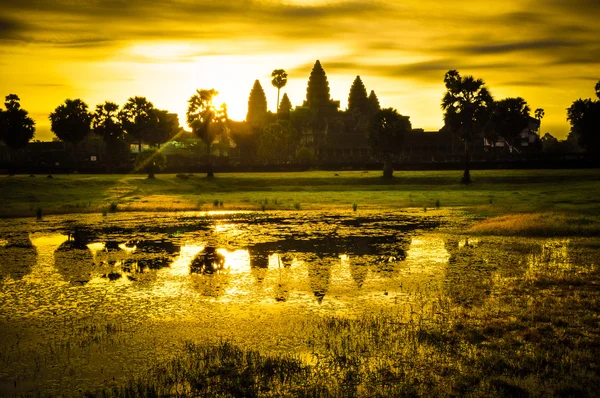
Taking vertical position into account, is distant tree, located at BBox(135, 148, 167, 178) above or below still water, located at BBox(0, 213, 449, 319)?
above

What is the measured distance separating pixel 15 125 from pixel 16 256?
8133 centimetres

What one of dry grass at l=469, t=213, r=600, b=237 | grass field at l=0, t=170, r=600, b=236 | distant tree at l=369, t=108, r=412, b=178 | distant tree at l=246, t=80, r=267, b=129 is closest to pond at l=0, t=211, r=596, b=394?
dry grass at l=469, t=213, r=600, b=237

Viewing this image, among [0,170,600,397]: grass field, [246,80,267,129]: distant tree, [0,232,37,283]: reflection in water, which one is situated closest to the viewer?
[0,170,600,397]: grass field

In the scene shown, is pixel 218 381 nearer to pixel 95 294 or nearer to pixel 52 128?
pixel 95 294

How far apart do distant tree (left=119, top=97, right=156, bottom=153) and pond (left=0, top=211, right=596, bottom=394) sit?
77.7 m

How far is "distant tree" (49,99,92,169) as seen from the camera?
9188 centimetres

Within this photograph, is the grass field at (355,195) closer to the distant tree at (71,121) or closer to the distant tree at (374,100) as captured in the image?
the distant tree at (71,121)

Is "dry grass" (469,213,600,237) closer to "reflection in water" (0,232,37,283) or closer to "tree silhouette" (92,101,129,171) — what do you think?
"reflection in water" (0,232,37,283)

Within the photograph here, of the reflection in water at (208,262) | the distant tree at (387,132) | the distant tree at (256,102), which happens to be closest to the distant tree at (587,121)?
the distant tree at (387,132)

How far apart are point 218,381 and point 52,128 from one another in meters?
95.6

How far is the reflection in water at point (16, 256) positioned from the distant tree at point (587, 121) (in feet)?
244

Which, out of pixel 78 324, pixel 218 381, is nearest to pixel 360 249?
pixel 78 324

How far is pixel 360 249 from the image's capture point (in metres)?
19.4

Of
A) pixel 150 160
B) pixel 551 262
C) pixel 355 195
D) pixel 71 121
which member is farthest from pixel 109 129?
pixel 551 262
